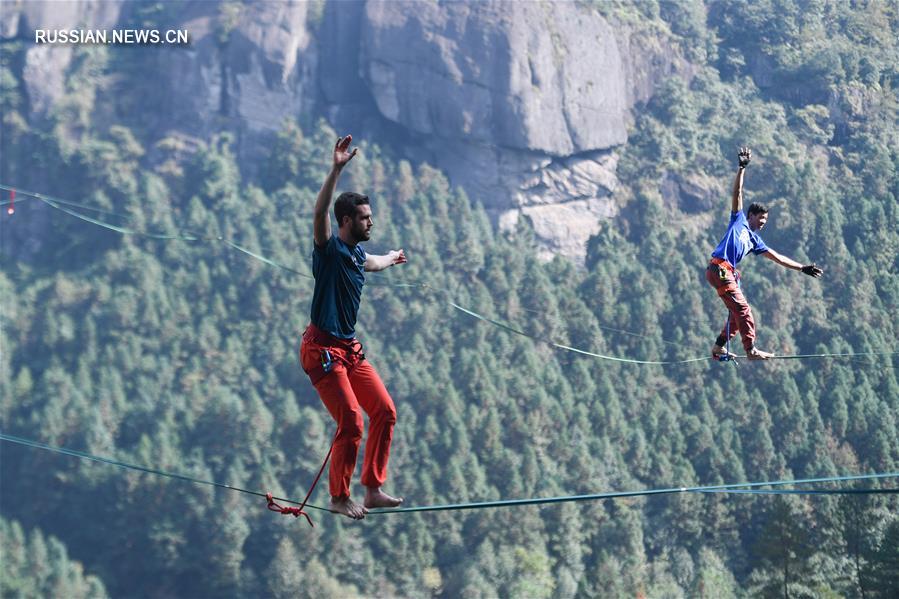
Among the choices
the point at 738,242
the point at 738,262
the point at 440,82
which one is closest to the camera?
the point at 738,262

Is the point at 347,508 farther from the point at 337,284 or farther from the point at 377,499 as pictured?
the point at 337,284

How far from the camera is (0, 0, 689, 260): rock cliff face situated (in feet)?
279

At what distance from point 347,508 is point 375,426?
576mm

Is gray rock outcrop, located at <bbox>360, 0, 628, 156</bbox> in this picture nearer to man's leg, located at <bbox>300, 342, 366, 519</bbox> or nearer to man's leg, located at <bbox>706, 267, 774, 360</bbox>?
man's leg, located at <bbox>706, 267, 774, 360</bbox>

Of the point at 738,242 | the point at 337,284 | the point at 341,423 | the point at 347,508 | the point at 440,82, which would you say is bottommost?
the point at 347,508

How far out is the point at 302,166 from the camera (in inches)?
3433

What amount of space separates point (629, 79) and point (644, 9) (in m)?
6.17

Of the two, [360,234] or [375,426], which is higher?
[360,234]

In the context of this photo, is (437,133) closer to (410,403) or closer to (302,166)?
(302,166)

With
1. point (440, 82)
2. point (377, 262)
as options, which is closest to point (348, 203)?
point (377, 262)

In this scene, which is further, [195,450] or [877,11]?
[877,11]

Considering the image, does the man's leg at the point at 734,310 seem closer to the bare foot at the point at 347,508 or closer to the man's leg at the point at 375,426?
the man's leg at the point at 375,426

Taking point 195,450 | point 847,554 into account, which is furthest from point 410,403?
point 847,554

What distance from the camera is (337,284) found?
31.0 feet
